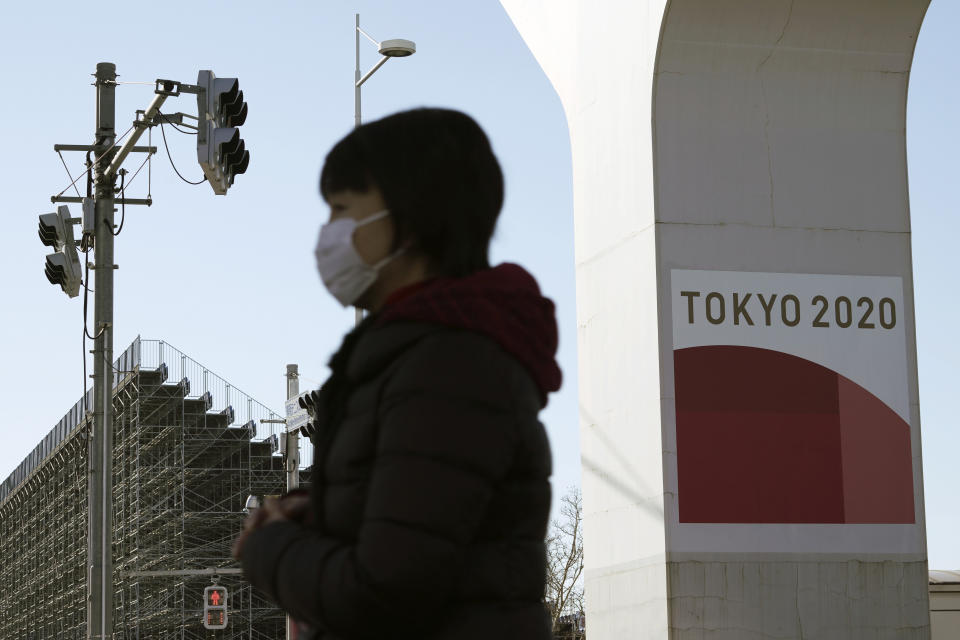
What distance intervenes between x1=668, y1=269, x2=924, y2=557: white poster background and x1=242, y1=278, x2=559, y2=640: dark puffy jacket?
29.0 feet

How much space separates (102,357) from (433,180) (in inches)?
555

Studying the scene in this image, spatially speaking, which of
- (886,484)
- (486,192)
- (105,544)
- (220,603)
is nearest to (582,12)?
(886,484)

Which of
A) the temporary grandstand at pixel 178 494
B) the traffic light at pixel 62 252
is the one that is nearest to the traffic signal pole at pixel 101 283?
the traffic light at pixel 62 252

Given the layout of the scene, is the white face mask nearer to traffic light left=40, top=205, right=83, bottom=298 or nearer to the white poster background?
the white poster background

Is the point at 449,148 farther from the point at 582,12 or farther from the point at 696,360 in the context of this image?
the point at 582,12

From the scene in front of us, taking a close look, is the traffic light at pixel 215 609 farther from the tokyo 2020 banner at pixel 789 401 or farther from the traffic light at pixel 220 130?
the tokyo 2020 banner at pixel 789 401

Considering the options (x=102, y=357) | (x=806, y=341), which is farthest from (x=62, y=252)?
(x=806, y=341)

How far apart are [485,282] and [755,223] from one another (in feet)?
31.0

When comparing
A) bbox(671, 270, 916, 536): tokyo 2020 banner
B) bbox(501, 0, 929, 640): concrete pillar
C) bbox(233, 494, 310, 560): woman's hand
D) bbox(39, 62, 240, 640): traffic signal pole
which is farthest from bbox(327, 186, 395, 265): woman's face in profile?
bbox(39, 62, 240, 640): traffic signal pole

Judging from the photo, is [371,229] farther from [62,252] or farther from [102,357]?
[62,252]

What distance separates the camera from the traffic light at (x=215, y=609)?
30.4 m

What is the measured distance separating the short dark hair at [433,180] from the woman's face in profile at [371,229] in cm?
1

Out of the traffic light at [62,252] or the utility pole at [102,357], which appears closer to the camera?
the utility pole at [102,357]

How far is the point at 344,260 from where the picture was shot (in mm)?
2287
